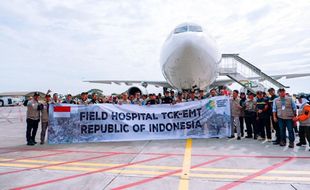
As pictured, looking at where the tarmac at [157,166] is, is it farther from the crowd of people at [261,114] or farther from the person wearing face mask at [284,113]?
the crowd of people at [261,114]

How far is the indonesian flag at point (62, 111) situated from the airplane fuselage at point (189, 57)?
495 cm

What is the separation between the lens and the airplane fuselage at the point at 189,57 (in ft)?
36.9

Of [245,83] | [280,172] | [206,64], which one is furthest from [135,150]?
[245,83]

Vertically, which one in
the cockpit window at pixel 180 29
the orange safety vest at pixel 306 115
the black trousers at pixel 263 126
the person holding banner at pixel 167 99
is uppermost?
the cockpit window at pixel 180 29

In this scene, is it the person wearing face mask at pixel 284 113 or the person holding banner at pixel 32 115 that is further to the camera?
the person holding banner at pixel 32 115

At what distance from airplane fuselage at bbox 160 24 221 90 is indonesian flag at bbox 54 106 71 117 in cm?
495

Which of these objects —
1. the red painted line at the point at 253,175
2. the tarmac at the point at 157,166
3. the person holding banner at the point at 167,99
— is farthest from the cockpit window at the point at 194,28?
the red painted line at the point at 253,175

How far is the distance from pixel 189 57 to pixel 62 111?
18.1 ft

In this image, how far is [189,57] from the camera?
36.6ft

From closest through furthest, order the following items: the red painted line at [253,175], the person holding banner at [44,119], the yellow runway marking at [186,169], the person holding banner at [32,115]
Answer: the red painted line at [253,175]
the yellow runway marking at [186,169]
the person holding banner at [32,115]
the person holding banner at [44,119]

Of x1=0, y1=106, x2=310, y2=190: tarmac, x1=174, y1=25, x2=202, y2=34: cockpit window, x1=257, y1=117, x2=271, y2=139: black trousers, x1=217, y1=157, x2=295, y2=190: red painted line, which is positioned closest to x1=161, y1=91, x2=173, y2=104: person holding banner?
x1=0, y1=106, x2=310, y2=190: tarmac

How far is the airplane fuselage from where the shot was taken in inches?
442

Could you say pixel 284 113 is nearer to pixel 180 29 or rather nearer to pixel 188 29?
pixel 188 29

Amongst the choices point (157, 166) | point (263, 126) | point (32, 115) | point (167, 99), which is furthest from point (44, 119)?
point (263, 126)
